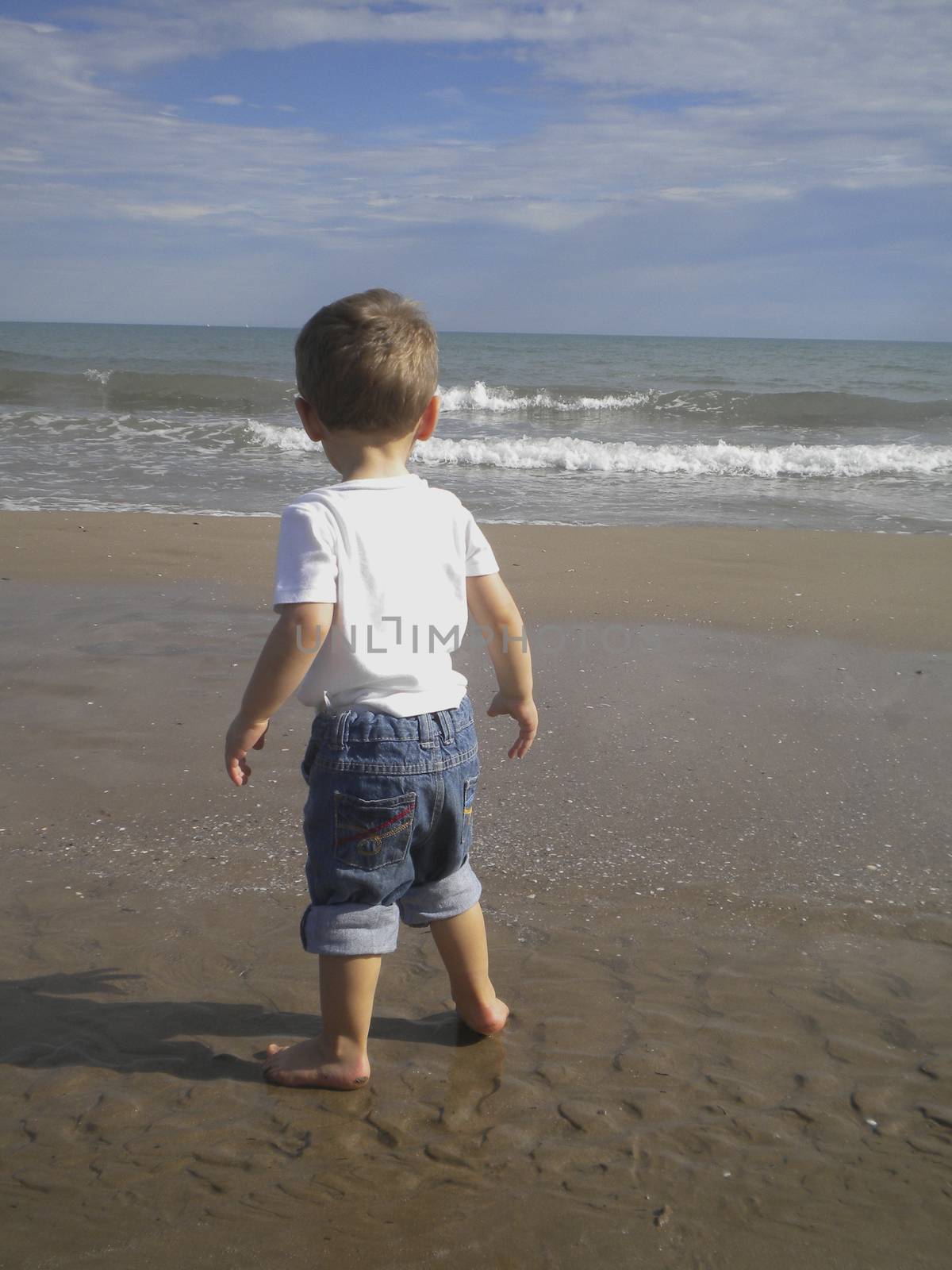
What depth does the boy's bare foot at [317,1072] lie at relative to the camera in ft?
6.48

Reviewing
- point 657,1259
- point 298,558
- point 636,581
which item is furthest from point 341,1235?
point 636,581

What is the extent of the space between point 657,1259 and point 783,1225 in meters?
0.22

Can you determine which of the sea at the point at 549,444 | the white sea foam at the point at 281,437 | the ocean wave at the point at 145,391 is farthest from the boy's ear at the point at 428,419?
the ocean wave at the point at 145,391

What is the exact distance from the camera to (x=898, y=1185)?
1.73m

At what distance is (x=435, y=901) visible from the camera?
205cm

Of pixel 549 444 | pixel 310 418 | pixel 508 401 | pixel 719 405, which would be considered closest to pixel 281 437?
pixel 549 444

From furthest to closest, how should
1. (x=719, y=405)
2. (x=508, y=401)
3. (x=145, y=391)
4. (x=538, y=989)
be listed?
(x=508, y=401)
(x=719, y=405)
(x=145, y=391)
(x=538, y=989)

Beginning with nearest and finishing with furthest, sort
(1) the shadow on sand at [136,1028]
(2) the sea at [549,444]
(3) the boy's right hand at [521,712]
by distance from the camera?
(1) the shadow on sand at [136,1028], (3) the boy's right hand at [521,712], (2) the sea at [549,444]

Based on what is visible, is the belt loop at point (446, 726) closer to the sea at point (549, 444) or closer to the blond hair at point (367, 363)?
the blond hair at point (367, 363)

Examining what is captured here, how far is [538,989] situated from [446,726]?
0.73 metres

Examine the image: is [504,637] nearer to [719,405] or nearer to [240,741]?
[240,741]

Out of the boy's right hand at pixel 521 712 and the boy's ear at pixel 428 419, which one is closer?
the boy's ear at pixel 428 419

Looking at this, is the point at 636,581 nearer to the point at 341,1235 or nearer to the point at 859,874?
the point at 859,874

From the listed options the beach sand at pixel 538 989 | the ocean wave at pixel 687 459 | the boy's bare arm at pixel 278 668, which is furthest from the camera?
the ocean wave at pixel 687 459
